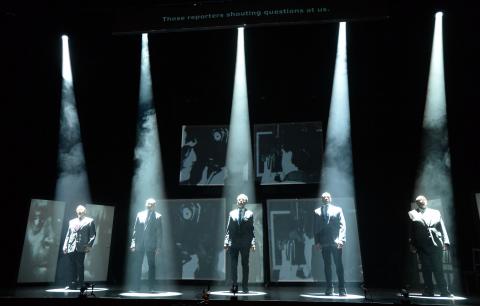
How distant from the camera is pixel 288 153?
9.34 metres

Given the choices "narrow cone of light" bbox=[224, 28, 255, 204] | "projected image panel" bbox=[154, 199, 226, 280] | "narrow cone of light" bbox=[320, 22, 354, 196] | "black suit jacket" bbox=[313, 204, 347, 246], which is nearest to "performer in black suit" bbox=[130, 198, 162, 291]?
"projected image panel" bbox=[154, 199, 226, 280]

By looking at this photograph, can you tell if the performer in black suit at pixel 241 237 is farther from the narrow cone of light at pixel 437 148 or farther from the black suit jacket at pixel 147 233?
the narrow cone of light at pixel 437 148

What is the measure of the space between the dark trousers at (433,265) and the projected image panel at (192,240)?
3.97 metres

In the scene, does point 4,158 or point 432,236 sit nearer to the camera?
point 432,236

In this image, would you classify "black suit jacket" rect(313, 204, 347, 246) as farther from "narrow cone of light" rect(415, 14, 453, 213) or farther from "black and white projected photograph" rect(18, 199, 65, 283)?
"black and white projected photograph" rect(18, 199, 65, 283)

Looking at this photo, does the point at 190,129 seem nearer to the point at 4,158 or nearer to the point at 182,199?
the point at 182,199

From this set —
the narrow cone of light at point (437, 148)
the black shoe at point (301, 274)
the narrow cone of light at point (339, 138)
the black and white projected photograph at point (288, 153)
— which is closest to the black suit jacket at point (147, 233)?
the black and white projected photograph at point (288, 153)

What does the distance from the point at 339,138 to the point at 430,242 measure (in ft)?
11.2

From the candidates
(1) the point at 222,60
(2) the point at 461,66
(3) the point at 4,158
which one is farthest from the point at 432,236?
(3) the point at 4,158

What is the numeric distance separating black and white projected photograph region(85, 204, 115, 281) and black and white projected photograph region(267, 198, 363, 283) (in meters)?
3.51

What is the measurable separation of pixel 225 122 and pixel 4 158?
180 inches

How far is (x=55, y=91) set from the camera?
9648mm

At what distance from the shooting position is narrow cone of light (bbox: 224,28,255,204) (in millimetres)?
9367

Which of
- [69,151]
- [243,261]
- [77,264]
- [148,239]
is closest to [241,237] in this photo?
[243,261]
